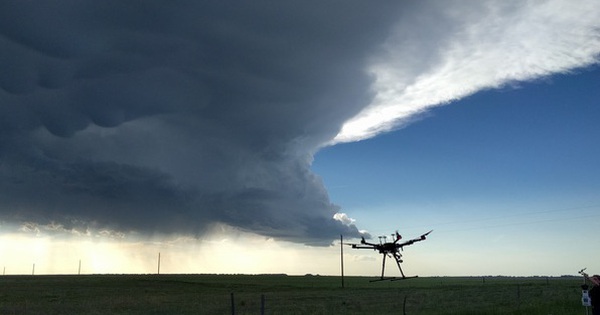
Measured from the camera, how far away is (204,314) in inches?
1489

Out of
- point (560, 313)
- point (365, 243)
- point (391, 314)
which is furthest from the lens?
point (365, 243)

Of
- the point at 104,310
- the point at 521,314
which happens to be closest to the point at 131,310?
the point at 104,310

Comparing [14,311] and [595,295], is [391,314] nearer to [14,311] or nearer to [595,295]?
[595,295]

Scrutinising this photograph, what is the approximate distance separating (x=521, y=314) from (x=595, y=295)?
12.1 meters

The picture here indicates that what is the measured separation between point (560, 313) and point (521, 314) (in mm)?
1970

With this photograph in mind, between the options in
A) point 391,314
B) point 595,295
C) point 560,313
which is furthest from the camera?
point 391,314

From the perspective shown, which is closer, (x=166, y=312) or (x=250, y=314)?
(x=250, y=314)

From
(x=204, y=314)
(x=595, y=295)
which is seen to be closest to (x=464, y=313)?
(x=595, y=295)

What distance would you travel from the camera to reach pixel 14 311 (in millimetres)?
39812

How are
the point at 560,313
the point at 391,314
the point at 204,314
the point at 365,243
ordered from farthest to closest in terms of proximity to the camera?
the point at 204,314 → the point at 365,243 → the point at 391,314 → the point at 560,313

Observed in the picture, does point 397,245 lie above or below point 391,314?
above

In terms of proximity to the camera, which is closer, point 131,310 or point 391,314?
point 391,314

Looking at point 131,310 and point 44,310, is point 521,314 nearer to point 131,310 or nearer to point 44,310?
point 131,310

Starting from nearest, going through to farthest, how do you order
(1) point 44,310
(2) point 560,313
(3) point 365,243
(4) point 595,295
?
1. (4) point 595,295
2. (2) point 560,313
3. (3) point 365,243
4. (1) point 44,310
